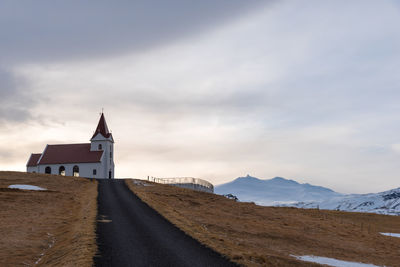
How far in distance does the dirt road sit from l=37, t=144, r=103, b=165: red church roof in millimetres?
70051

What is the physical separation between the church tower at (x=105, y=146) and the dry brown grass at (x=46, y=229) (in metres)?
48.8

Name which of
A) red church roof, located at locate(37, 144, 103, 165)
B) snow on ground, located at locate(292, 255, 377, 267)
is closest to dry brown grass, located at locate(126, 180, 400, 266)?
snow on ground, located at locate(292, 255, 377, 267)

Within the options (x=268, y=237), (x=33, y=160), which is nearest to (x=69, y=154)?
(x=33, y=160)

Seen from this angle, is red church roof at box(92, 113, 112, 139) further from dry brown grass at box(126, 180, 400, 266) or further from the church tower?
dry brown grass at box(126, 180, 400, 266)

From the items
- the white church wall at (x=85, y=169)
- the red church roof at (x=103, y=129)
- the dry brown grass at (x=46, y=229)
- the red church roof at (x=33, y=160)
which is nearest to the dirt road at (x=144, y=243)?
the dry brown grass at (x=46, y=229)

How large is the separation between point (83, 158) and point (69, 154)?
16.7 feet

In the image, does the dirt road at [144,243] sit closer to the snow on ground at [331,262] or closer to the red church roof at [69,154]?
the snow on ground at [331,262]

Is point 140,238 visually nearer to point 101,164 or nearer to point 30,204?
point 30,204

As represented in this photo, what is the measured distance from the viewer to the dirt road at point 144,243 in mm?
21328

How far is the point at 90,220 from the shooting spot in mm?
34594

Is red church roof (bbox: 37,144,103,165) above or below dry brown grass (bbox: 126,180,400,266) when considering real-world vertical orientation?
above

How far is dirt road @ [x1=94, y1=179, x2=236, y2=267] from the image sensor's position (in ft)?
70.0

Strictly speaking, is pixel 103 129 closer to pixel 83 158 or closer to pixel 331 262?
pixel 83 158

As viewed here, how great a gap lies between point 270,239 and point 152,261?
60.6 ft
